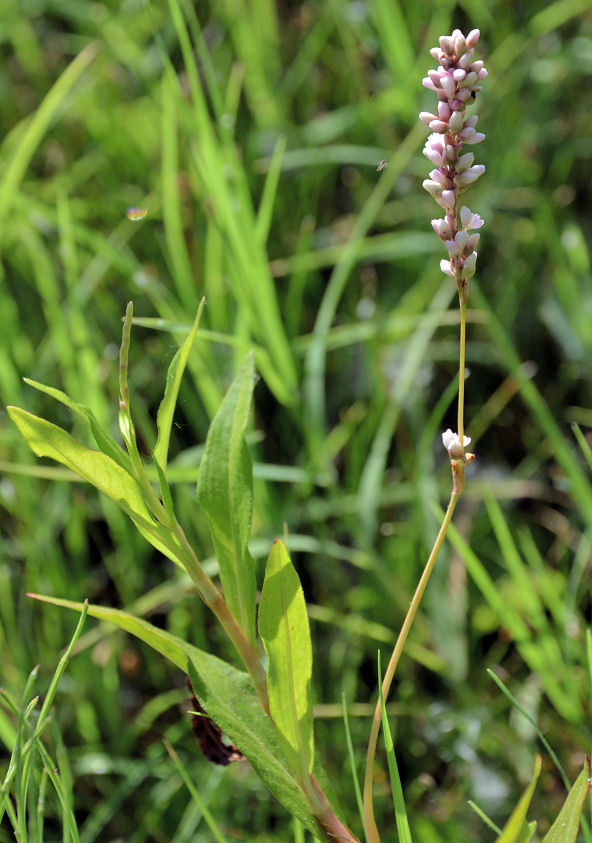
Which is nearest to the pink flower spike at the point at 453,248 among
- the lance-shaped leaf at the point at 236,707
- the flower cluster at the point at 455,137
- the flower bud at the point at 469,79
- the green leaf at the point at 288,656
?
the flower cluster at the point at 455,137

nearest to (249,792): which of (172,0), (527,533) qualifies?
(527,533)

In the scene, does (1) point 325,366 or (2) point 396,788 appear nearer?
(2) point 396,788

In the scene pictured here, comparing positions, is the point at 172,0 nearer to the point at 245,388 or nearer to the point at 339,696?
the point at 245,388

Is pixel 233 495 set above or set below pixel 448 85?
below

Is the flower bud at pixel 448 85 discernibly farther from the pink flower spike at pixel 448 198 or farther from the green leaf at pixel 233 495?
the green leaf at pixel 233 495

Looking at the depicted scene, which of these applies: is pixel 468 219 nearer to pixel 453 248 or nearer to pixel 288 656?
pixel 453 248

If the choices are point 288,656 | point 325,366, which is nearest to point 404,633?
point 288,656

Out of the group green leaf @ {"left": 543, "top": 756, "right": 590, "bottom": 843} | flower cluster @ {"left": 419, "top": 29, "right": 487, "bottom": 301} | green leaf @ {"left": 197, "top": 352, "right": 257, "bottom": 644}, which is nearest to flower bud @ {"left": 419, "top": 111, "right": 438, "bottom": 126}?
flower cluster @ {"left": 419, "top": 29, "right": 487, "bottom": 301}
